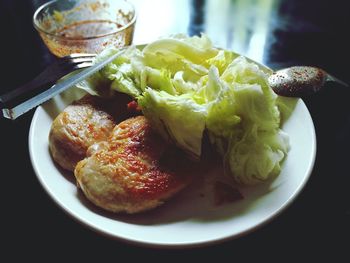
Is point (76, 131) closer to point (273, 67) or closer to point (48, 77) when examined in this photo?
point (48, 77)

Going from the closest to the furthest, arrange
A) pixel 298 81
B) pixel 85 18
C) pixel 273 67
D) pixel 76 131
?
pixel 76 131 < pixel 298 81 < pixel 273 67 < pixel 85 18

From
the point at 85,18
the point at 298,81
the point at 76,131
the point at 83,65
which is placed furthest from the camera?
the point at 85,18

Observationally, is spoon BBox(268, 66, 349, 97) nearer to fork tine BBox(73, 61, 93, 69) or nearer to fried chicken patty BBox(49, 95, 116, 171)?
fried chicken patty BBox(49, 95, 116, 171)

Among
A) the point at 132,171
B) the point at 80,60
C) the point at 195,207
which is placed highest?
the point at 80,60

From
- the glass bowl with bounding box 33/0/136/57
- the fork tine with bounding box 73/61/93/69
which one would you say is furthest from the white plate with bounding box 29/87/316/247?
the glass bowl with bounding box 33/0/136/57

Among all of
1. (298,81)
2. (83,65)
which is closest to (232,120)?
(298,81)

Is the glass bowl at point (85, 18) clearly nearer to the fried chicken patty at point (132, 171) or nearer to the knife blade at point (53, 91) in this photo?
the knife blade at point (53, 91)

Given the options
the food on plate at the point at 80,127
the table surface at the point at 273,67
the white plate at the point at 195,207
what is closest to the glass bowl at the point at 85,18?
the table surface at the point at 273,67
